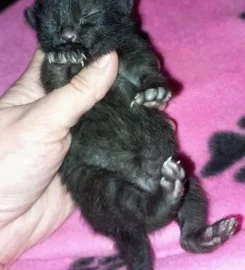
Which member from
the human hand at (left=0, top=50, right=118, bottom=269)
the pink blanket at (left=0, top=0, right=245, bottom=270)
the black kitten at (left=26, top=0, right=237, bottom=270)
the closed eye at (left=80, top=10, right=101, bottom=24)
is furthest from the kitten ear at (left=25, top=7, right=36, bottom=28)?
the pink blanket at (left=0, top=0, right=245, bottom=270)

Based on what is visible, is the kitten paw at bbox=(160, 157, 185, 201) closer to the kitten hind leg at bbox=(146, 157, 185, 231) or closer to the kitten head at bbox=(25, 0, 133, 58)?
the kitten hind leg at bbox=(146, 157, 185, 231)

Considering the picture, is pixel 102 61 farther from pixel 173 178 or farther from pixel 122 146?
pixel 173 178

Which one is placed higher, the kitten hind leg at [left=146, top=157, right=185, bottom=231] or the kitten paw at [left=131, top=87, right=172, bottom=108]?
the kitten paw at [left=131, top=87, right=172, bottom=108]

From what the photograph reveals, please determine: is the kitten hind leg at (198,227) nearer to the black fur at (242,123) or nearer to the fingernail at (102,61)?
the black fur at (242,123)

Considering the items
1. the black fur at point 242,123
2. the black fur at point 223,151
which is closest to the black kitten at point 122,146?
the black fur at point 223,151

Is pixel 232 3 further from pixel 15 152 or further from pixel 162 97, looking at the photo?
pixel 15 152
